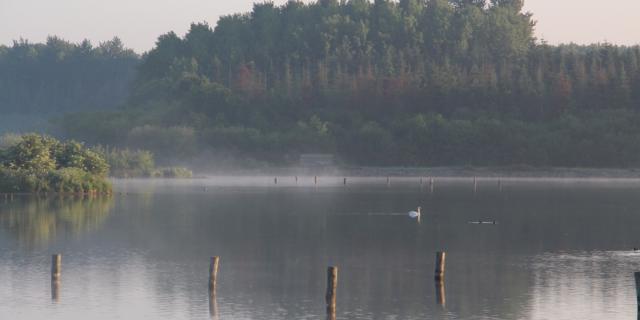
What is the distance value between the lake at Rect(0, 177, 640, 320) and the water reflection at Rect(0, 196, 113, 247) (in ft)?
0.56

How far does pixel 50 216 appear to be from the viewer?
9769cm

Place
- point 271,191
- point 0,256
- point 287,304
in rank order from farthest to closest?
1. point 271,191
2. point 0,256
3. point 287,304

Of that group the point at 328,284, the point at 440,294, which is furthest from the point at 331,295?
the point at 440,294

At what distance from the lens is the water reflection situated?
8312 cm

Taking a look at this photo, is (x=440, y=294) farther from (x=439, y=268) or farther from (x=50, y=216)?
(x=50, y=216)

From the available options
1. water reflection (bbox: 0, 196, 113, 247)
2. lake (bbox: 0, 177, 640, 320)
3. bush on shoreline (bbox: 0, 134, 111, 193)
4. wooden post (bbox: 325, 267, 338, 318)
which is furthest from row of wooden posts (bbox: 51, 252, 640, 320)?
bush on shoreline (bbox: 0, 134, 111, 193)

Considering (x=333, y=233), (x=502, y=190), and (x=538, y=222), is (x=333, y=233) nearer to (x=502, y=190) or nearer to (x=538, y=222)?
(x=538, y=222)

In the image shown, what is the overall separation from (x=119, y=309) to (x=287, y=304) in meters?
7.38

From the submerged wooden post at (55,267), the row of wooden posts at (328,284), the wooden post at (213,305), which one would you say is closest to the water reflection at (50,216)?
the submerged wooden post at (55,267)

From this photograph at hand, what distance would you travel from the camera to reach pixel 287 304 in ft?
166

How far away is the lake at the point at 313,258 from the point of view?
164 feet

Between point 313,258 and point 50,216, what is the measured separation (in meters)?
36.4

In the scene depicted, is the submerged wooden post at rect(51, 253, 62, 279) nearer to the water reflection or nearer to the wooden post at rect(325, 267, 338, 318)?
the wooden post at rect(325, 267, 338, 318)

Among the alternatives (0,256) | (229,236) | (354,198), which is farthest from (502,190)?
(0,256)
